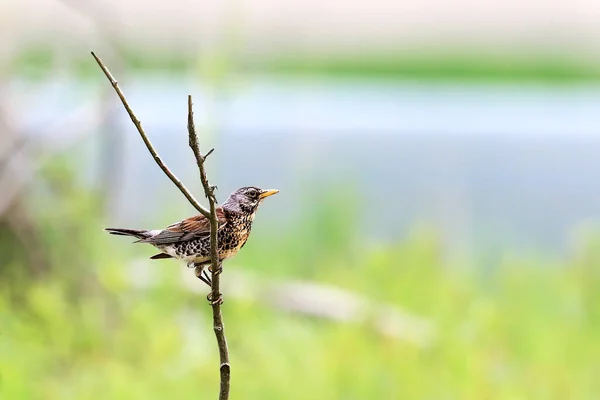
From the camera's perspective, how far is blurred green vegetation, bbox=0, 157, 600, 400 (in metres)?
1.21

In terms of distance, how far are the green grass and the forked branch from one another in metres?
0.64

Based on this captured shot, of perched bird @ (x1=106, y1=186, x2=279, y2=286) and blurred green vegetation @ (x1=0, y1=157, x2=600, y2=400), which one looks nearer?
perched bird @ (x1=106, y1=186, x2=279, y2=286)

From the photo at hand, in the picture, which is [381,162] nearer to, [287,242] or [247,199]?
[287,242]

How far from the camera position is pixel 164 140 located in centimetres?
182

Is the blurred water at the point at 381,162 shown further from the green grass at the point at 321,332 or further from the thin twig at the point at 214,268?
the thin twig at the point at 214,268

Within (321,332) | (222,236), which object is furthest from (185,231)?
(321,332)

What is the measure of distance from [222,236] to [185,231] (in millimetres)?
26

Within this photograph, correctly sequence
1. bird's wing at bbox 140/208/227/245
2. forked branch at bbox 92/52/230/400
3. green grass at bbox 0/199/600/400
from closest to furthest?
forked branch at bbox 92/52/230/400, bird's wing at bbox 140/208/227/245, green grass at bbox 0/199/600/400

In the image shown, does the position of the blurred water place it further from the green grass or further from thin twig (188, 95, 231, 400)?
thin twig (188, 95, 231, 400)

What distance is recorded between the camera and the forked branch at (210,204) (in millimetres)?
365

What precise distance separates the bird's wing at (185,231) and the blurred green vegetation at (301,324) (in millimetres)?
594

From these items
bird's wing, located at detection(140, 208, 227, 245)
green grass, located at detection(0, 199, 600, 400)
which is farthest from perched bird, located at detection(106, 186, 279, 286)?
green grass, located at detection(0, 199, 600, 400)

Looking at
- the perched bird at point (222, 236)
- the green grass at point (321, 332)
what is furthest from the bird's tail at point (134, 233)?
the green grass at point (321, 332)

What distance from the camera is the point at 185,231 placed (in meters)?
0.48
